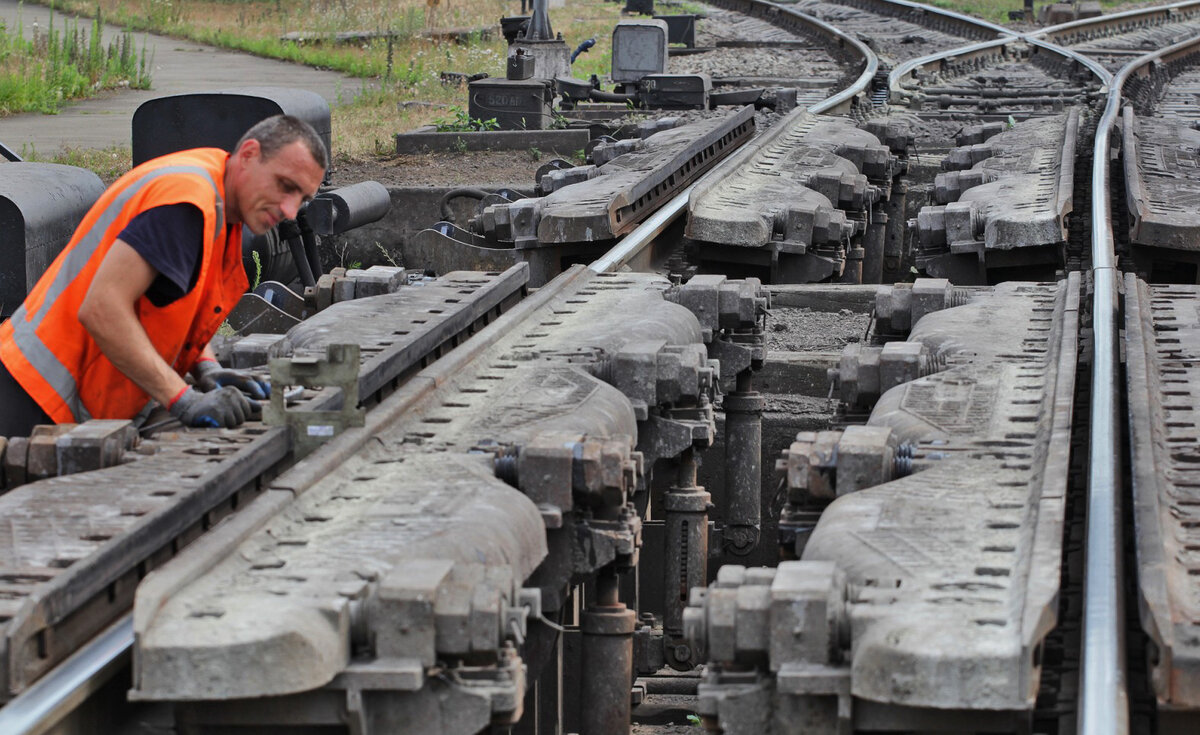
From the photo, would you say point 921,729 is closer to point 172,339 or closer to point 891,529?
point 891,529

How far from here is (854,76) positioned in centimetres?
1875

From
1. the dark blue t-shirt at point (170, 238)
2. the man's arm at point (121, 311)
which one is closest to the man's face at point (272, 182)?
the dark blue t-shirt at point (170, 238)

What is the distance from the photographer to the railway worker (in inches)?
176

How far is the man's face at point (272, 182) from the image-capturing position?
15.2ft

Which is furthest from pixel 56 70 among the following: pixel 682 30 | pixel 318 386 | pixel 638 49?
pixel 318 386

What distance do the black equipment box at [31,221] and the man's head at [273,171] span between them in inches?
84.4

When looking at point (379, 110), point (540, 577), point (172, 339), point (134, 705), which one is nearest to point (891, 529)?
point (540, 577)

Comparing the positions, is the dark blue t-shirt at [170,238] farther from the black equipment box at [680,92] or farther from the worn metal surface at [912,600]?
the black equipment box at [680,92]

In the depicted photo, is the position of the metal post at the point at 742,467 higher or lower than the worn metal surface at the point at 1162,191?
lower

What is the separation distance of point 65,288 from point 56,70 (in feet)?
45.4

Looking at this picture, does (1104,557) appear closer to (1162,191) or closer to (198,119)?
(1162,191)

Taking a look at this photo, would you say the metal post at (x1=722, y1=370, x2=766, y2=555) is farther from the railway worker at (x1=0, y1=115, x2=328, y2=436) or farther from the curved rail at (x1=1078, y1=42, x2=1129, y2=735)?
the railway worker at (x1=0, y1=115, x2=328, y2=436)

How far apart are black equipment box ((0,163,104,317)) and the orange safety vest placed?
5.49ft

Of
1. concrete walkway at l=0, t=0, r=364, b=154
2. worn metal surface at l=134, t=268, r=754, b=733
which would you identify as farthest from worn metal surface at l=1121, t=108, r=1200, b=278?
concrete walkway at l=0, t=0, r=364, b=154
